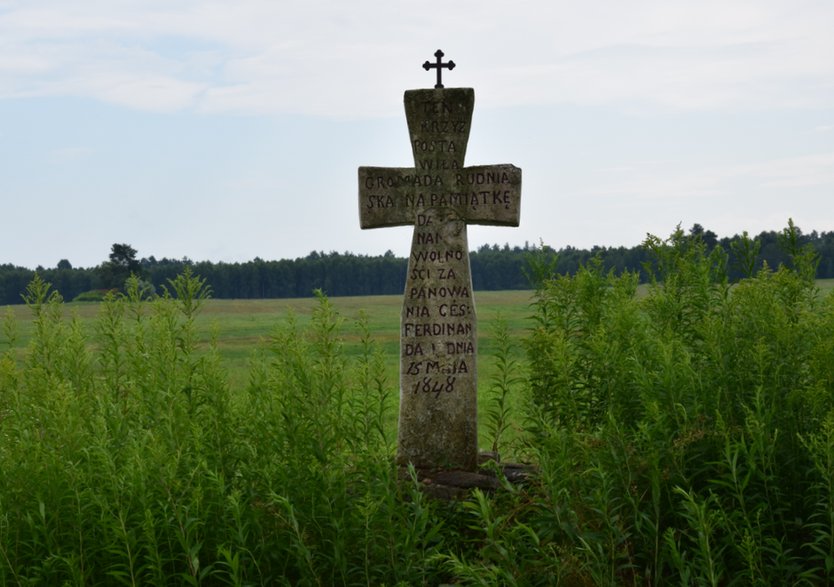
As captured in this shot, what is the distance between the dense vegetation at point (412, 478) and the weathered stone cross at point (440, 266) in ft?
6.79

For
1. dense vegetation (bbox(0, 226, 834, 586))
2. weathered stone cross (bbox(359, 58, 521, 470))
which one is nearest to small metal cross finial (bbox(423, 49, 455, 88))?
weathered stone cross (bbox(359, 58, 521, 470))

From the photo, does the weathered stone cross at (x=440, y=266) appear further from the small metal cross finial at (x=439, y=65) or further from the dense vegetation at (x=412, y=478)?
the dense vegetation at (x=412, y=478)

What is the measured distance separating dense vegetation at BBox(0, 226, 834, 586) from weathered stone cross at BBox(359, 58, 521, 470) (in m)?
2.07

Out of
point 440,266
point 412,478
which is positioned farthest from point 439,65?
point 412,478

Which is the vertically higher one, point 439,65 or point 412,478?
point 439,65

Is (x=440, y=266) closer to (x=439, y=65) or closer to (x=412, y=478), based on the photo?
(x=439, y=65)

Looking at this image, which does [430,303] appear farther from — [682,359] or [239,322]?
[239,322]

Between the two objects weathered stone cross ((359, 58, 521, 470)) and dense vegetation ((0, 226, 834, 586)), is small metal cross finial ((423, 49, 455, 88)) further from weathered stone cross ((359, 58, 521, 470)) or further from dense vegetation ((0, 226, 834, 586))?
dense vegetation ((0, 226, 834, 586))

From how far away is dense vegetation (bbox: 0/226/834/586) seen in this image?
566 centimetres

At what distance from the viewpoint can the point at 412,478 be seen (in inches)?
250

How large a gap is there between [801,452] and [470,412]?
4086mm

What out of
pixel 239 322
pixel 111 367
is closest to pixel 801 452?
pixel 111 367

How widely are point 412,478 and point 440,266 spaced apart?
381cm

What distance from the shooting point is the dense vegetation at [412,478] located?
5.66 m
